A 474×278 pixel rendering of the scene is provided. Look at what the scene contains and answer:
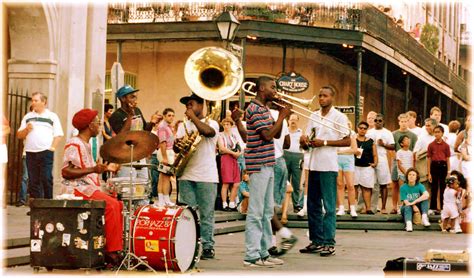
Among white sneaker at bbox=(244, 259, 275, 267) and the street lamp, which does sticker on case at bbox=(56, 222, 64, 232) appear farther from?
the street lamp

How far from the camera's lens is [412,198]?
47.4 ft

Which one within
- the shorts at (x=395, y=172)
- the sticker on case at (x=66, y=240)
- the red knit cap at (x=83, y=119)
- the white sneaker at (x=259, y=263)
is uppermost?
the red knit cap at (x=83, y=119)

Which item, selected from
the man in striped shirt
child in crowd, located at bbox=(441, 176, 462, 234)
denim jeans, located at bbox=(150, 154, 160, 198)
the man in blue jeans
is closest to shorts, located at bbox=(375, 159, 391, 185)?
child in crowd, located at bbox=(441, 176, 462, 234)

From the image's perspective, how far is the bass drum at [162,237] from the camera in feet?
27.5

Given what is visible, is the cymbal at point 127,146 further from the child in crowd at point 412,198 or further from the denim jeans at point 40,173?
the child in crowd at point 412,198

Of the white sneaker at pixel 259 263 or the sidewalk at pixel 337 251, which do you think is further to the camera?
the white sneaker at pixel 259 263

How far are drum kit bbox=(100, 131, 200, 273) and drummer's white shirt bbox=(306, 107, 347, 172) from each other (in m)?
2.35

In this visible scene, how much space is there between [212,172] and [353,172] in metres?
5.64

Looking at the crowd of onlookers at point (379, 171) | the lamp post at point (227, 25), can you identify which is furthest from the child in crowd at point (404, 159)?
the lamp post at point (227, 25)

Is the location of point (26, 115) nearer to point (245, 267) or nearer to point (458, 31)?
point (245, 267)

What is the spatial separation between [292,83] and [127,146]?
14.9m

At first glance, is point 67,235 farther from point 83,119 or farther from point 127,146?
point 83,119

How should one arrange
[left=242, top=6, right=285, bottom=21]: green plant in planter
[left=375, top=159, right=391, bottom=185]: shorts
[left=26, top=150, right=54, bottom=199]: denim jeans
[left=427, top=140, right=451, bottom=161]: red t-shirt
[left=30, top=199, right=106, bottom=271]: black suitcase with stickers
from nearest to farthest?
1. [left=30, top=199, right=106, bottom=271]: black suitcase with stickers
2. [left=26, top=150, right=54, bottom=199]: denim jeans
3. [left=427, top=140, right=451, bottom=161]: red t-shirt
4. [left=375, top=159, right=391, bottom=185]: shorts
5. [left=242, top=6, right=285, bottom=21]: green plant in planter

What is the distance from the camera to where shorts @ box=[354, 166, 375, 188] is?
50.0 feet
